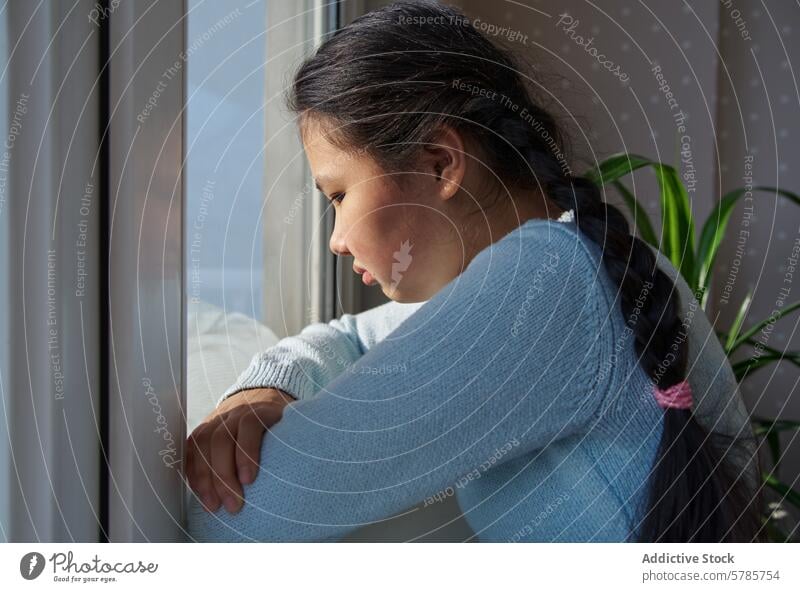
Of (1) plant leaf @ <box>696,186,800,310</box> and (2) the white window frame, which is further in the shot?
(1) plant leaf @ <box>696,186,800,310</box>

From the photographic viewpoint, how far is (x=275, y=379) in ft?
1.30

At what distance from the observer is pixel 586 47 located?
0.77 m

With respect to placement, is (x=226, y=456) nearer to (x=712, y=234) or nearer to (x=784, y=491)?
(x=712, y=234)

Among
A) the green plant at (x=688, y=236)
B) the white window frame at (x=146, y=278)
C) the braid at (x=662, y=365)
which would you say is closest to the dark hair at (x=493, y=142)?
the braid at (x=662, y=365)

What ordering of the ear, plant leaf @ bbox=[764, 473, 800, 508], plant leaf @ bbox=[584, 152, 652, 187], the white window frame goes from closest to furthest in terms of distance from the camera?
the white window frame
the ear
plant leaf @ bbox=[584, 152, 652, 187]
plant leaf @ bbox=[764, 473, 800, 508]

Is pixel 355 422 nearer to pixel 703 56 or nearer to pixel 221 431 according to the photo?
pixel 221 431

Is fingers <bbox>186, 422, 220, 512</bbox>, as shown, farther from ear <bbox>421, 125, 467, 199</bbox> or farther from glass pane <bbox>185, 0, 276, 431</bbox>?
ear <bbox>421, 125, 467, 199</bbox>

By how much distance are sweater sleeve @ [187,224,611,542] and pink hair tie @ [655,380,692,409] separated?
0.18ft

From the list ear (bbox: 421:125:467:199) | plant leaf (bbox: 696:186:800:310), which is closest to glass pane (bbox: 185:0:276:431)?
ear (bbox: 421:125:467:199)

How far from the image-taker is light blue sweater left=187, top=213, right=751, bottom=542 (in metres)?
0.30

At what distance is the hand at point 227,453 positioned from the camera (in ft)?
1.01

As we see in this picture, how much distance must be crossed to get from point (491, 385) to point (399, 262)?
5.3 inches

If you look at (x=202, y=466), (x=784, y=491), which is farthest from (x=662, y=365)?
(x=784, y=491)
